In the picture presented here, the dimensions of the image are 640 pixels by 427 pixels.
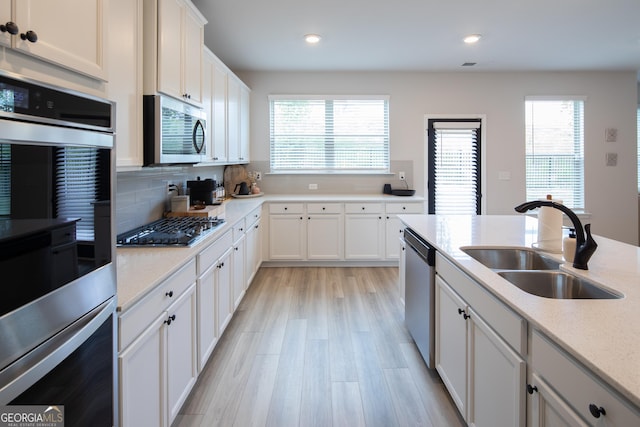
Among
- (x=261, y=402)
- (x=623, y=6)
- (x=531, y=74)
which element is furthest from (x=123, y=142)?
(x=531, y=74)

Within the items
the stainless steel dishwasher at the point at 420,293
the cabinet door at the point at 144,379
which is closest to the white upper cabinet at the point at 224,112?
the stainless steel dishwasher at the point at 420,293

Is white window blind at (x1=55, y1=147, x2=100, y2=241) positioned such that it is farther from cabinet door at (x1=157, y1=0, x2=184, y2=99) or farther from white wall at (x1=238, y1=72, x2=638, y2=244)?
white wall at (x1=238, y1=72, x2=638, y2=244)

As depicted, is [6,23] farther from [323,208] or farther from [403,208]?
[403,208]

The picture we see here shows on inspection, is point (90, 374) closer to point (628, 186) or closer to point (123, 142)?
point (123, 142)

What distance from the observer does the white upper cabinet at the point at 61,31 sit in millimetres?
1000

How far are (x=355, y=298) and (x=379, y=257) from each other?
1244mm

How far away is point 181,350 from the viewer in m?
1.87

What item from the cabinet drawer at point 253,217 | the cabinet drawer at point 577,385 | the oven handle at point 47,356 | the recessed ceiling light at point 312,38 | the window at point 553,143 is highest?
the recessed ceiling light at point 312,38

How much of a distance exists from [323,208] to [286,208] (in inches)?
18.7

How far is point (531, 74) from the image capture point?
211 inches

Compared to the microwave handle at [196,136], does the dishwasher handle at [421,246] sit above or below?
below

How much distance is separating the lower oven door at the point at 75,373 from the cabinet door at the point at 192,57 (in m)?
1.93

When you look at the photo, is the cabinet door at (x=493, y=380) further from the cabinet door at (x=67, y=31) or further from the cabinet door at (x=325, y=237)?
the cabinet door at (x=325, y=237)

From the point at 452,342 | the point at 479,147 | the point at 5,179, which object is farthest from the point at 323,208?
the point at 5,179
